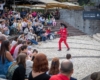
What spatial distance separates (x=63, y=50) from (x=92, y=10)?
11.4 meters

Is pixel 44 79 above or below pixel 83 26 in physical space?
above

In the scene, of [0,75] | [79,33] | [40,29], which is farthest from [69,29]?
[0,75]

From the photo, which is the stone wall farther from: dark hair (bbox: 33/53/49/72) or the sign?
dark hair (bbox: 33/53/49/72)

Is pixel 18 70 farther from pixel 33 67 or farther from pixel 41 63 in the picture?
pixel 41 63

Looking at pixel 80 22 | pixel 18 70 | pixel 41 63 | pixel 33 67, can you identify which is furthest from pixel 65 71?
pixel 80 22

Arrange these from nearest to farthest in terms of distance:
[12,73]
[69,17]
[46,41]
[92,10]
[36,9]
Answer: [12,73] → [46,41] → [92,10] → [69,17] → [36,9]

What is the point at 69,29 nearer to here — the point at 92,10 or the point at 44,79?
the point at 92,10

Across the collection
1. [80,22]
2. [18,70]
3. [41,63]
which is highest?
[41,63]

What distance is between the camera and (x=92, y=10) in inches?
1125

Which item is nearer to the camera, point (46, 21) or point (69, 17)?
point (46, 21)

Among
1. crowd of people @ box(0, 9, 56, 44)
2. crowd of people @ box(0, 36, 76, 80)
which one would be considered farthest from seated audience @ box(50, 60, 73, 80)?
crowd of people @ box(0, 9, 56, 44)

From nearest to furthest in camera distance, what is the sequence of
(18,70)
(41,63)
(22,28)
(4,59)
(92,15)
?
1. (41,63)
2. (18,70)
3. (4,59)
4. (22,28)
5. (92,15)

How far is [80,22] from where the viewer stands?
1190 inches

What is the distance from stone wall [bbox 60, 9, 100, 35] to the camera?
28375mm
